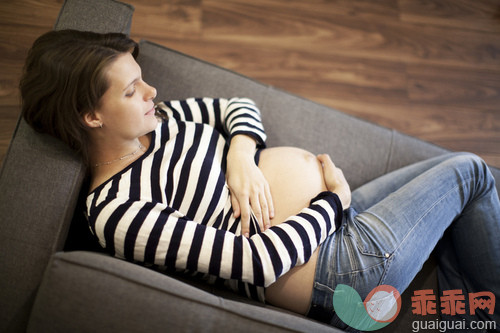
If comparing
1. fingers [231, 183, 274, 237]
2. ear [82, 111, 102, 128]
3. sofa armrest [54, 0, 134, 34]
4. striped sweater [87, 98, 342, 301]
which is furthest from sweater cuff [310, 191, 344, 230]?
sofa armrest [54, 0, 134, 34]

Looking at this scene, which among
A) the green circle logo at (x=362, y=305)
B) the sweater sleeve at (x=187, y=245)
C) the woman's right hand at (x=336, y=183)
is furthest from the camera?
the woman's right hand at (x=336, y=183)

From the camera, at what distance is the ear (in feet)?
3.36

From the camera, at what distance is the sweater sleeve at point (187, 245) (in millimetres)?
958

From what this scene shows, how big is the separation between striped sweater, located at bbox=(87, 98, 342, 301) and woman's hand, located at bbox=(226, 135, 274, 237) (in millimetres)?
28

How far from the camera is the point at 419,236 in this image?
114 centimetres

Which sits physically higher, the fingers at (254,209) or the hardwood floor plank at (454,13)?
the hardwood floor plank at (454,13)

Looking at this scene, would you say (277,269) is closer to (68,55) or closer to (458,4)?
(68,55)

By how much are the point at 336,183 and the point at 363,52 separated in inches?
45.5

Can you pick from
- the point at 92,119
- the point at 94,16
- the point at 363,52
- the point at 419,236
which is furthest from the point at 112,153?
the point at 363,52

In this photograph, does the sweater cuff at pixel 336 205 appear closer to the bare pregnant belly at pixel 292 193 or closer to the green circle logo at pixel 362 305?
the bare pregnant belly at pixel 292 193

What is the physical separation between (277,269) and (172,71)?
94 centimetres

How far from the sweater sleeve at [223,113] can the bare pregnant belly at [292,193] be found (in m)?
0.11

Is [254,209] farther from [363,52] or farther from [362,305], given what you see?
[363,52]

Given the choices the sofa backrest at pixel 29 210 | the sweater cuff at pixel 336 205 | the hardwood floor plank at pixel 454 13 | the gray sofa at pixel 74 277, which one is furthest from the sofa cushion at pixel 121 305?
the hardwood floor plank at pixel 454 13
